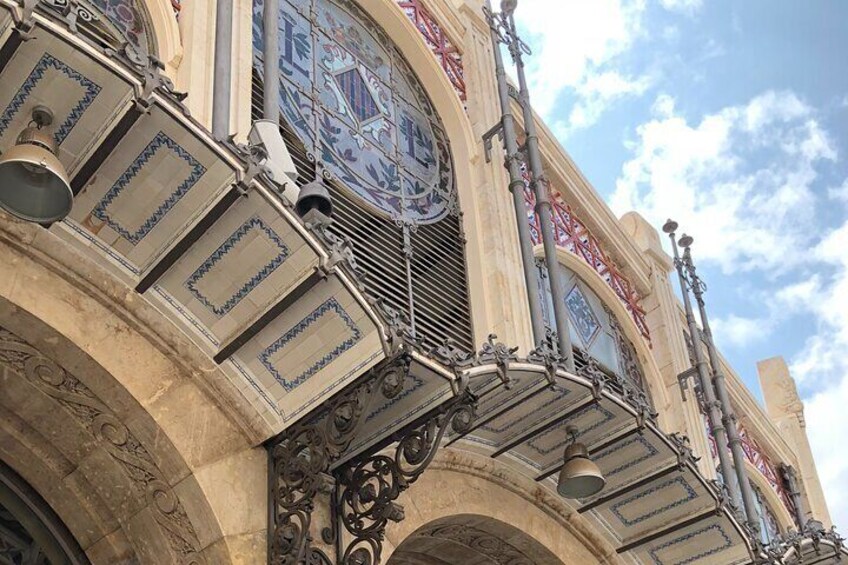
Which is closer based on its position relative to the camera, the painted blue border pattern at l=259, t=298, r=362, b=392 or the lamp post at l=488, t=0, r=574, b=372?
the painted blue border pattern at l=259, t=298, r=362, b=392

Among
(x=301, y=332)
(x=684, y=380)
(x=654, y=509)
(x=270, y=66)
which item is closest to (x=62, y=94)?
(x=301, y=332)

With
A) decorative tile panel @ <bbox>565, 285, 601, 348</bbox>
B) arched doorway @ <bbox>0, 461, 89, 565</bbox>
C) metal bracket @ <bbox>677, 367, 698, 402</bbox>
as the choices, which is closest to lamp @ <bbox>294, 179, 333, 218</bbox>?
arched doorway @ <bbox>0, 461, 89, 565</bbox>

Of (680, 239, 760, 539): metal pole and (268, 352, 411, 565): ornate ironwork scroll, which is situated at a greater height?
(680, 239, 760, 539): metal pole

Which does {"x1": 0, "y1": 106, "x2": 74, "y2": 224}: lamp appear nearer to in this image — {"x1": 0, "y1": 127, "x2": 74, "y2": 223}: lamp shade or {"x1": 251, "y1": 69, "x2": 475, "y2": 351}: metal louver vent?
{"x1": 0, "y1": 127, "x2": 74, "y2": 223}: lamp shade

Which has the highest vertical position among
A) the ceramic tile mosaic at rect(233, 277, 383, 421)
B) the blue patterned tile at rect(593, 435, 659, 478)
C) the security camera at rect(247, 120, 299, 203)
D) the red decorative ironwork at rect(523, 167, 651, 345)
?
the red decorative ironwork at rect(523, 167, 651, 345)

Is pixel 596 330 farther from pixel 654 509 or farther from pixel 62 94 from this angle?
pixel 62 94

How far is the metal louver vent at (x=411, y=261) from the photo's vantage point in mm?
9719

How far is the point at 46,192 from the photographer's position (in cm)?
577

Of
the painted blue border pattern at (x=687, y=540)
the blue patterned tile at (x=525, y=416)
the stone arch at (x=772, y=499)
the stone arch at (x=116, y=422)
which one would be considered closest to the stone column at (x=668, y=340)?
the painted blue border pattern at (x=687, y=540)

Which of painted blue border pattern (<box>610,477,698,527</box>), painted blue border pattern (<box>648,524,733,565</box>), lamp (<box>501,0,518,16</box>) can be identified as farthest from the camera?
lamp (<box>501,0,518,16</box>)

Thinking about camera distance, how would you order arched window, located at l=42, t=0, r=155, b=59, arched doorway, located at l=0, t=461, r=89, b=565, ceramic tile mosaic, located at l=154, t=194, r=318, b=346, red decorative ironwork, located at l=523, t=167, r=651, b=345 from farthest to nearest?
1. red decorative ironwork, located at l=523, t=167, r=651, b=345
2. arched window, located at l=42, t=0, r=155, b=59
3. arched doorway, located at l=0, t=461, r=89, b=565
4. ceramic tile mosaic, located at l=154, t=194, r=318, b=346

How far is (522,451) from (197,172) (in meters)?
4.48

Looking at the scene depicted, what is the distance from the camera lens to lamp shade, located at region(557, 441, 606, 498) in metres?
8.89

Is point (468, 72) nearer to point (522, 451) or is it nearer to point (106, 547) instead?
point (522, 451)
